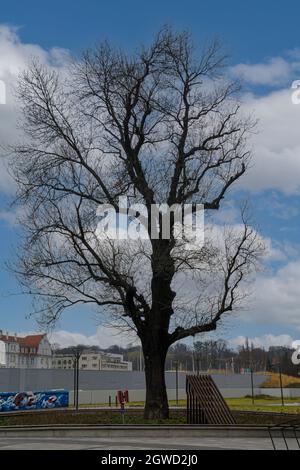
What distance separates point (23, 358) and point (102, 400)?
7560 centimetres

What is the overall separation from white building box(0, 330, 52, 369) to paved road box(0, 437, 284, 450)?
10161cm

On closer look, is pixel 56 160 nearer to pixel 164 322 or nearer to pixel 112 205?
pixel 112 205

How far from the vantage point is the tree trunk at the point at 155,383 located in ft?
82.0

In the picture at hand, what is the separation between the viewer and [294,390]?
243 ft

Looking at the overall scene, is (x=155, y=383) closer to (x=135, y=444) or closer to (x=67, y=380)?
(x=135, y=444)

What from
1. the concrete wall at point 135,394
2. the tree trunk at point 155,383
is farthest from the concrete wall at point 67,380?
the tree trunk at point 155,383

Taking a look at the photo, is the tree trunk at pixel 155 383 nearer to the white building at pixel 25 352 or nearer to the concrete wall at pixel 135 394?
the concrete wall at pixel 135 394

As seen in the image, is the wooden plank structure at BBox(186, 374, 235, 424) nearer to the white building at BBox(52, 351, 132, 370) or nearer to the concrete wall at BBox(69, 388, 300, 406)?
the concrete wall at BBox(69, 388, 300, 406)

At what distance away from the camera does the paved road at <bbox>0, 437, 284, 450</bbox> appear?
17.5m

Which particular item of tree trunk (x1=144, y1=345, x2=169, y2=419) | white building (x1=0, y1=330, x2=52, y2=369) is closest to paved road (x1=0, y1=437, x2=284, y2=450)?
tree trunk (x1=144, y1=345, x2=169, y2=419)

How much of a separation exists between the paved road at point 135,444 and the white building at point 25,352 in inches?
4000
